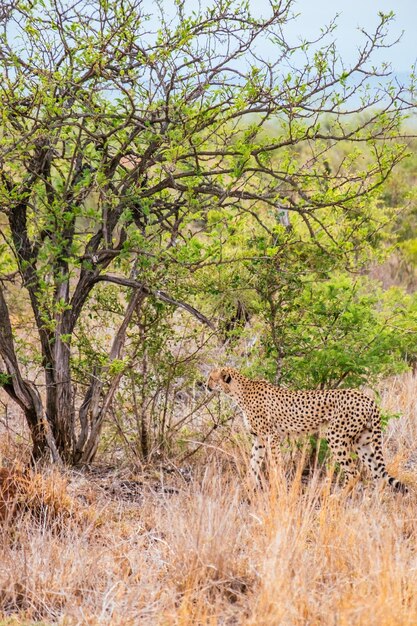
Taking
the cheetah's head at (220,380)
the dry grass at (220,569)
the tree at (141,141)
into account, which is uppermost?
the tree at (141,141)

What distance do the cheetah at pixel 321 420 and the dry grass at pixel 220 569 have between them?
1439mm

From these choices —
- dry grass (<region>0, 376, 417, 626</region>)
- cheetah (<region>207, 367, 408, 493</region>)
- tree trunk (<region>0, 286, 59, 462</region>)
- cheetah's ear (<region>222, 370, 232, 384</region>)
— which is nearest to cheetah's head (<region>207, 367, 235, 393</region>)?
cheetah's ear (<region>222, 370, 232, 384</region>)

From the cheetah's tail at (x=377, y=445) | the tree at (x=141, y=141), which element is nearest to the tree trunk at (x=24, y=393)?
the tree at (x=141, y=141)

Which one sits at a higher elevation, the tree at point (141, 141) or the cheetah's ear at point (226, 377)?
the tree at point (141, 141)

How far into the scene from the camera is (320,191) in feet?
23.3

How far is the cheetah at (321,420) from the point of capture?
7316 mm

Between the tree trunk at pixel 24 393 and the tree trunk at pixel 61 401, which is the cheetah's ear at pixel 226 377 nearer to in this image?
the tree trunk at pixel 61 401

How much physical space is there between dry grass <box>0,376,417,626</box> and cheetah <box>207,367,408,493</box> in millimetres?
1439

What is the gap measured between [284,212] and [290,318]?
1.15m

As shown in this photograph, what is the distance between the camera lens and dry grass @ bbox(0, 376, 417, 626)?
4.17m

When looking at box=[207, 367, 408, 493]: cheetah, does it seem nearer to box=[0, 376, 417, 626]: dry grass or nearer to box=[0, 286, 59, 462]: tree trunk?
box=[0, 376, 417, 626]: dry grass

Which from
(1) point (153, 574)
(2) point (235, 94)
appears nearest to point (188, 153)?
(2) point (235, 94)

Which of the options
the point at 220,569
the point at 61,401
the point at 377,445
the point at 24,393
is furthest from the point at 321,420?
the point at 220,569

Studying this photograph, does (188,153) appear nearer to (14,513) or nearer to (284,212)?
(284,212)
